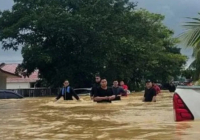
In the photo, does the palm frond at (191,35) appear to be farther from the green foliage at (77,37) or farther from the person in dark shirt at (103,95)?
the green foliage at (77,37)

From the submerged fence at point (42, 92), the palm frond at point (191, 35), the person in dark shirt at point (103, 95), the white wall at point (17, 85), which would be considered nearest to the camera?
the palm frond at point (191, 35)

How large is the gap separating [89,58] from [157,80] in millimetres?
33298

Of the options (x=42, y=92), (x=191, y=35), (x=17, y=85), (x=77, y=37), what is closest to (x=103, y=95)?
(x=191, y=35)

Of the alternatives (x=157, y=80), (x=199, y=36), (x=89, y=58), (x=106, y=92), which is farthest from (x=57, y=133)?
(x=157, y=80)

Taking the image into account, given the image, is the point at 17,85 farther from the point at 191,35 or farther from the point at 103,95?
the point at 191,35

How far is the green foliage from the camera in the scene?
131 feet

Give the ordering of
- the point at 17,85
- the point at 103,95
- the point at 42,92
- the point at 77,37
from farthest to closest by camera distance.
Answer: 1. the point at 17,85
2. the point at 42,92
3. the point at 77,37
4. the point at 103,95

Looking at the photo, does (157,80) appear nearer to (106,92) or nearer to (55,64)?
(55,64)

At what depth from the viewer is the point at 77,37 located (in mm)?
40875

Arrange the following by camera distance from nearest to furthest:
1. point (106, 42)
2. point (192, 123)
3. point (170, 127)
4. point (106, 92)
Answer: point (192, 123) → point (170, 127) → point (106, 92) → point (106, 42)

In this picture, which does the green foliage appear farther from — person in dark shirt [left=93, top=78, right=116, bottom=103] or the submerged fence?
person in dark shirt [left=93, top=78, right=116, bottom=103]

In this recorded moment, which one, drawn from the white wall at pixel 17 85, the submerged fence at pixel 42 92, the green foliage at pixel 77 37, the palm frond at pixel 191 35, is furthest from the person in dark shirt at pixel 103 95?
the white wall at pixel 17 85

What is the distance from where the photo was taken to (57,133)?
26.2 feet

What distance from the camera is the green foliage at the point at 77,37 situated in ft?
131
